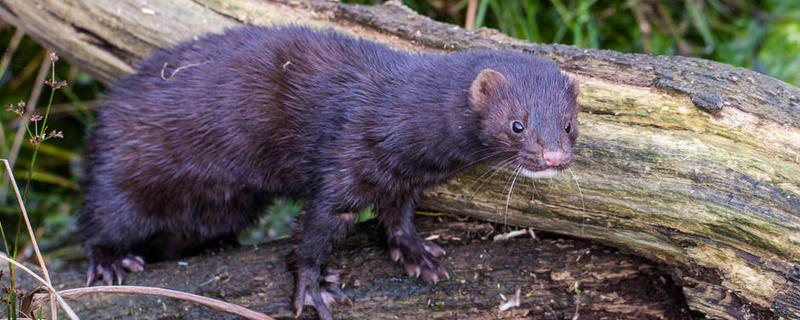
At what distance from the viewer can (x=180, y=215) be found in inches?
172

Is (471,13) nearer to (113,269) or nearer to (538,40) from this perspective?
(538,40)

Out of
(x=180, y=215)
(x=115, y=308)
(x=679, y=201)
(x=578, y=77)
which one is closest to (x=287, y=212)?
(x=180, y=215)

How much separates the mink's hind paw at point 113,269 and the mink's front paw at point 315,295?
0.90 metres

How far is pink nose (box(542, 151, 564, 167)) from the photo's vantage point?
3262 mm

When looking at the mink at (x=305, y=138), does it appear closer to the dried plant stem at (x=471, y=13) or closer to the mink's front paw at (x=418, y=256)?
the mink's front paw at (x=418, y=256)

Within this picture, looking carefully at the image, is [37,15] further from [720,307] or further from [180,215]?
[720,307]

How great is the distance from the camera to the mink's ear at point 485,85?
3404mm

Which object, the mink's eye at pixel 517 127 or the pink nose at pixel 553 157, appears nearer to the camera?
the pink nose at pixel 553 157

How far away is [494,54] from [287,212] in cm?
299

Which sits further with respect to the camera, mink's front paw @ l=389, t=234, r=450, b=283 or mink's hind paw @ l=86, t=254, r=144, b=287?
mink's hind paw @ l=86, t=254, r=144, b=287

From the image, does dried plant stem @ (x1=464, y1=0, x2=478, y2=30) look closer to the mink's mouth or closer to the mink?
the mink

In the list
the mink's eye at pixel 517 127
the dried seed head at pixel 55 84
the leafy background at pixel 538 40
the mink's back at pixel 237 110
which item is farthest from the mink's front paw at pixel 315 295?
the leafy background at pixel 538 40

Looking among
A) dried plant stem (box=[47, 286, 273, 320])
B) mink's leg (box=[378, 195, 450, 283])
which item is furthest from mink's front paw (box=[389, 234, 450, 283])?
dried plant stem (box=[47, 286, 273, 320])

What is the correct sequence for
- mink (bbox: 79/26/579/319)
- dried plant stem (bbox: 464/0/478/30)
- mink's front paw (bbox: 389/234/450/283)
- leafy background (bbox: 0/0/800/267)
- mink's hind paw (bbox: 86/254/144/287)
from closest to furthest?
mink (bbox: 79/26/579/319), mink's front paw (bbox: 389/234/450/283), mink's hind paw (bbox: 86/254/144/287), dried plant stem (bbox: 464/0/478/30), leafy background (bbox: 0/0/800/267)
